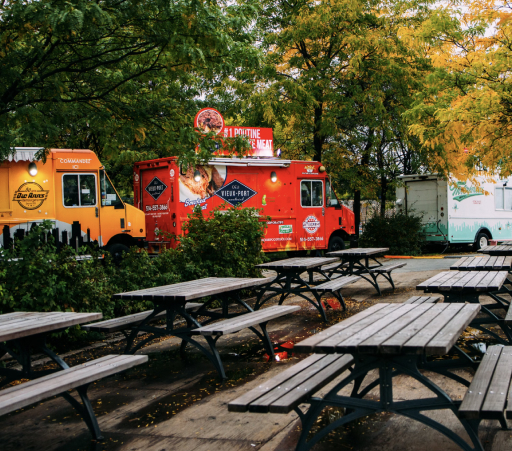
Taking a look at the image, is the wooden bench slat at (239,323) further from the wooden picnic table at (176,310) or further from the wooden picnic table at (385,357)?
the wooden picnic table at (385,357)

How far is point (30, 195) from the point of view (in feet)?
43.6

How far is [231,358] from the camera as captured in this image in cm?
603

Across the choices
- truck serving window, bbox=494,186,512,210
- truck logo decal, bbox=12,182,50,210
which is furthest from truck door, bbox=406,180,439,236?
truck logo decal, bbox=12,182,50,210

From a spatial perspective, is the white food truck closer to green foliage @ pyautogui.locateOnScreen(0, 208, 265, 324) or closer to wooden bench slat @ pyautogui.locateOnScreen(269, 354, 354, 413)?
green foliage @ pyautogui.locateOnScreen(0, 208, 265, 324)

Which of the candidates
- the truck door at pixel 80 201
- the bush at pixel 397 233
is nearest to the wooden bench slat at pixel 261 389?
the truck door at pixel 80 201

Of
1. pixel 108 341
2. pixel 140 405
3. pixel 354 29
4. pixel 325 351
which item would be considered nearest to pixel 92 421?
pixel 140 405

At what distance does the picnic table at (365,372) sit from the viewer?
119 inches

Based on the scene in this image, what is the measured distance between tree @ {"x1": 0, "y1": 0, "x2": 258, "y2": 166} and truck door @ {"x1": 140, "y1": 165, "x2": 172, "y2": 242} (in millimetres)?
5693

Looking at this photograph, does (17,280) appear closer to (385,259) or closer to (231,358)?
(231,358)

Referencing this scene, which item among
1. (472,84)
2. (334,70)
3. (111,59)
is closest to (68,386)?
(111,59)

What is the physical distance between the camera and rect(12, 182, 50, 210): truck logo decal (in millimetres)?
13188

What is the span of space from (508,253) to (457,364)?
6.03 meters

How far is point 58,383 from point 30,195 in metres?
10.7

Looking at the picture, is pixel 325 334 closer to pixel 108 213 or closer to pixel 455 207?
pixel 108 213
